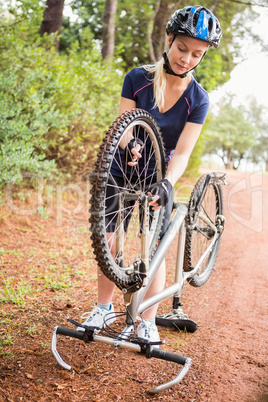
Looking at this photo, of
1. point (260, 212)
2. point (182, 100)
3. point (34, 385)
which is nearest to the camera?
point (34, 385)

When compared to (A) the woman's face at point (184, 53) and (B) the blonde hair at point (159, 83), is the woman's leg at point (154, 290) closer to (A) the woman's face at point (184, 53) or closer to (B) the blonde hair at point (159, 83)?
(B) the blonde hair at point (159, 83)

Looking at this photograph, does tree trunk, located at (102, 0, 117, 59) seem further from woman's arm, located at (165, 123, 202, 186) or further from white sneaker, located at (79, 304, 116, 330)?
white sneaker, located at (79, 304, 116, 330)

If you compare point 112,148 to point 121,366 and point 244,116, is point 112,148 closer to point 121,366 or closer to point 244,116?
point 121,366

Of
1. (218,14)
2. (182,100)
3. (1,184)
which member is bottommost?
(1,184)

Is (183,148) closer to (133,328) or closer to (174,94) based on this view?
(174,94)

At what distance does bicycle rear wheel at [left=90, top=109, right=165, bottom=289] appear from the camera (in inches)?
76.8

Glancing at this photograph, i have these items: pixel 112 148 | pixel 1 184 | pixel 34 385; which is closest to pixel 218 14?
pixel 1 184

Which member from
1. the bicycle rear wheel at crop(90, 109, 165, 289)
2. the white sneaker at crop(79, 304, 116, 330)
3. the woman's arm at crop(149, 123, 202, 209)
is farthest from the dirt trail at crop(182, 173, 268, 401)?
the woman's arm at crop(149, 123, 202, 209)

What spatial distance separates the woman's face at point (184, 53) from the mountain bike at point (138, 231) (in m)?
0.40

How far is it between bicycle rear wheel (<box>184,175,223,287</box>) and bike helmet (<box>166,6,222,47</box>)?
118cm

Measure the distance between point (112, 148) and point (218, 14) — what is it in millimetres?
9238

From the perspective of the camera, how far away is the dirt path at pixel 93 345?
2189mm

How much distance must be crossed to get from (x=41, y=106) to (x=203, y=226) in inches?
124

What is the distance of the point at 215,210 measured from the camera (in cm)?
392
